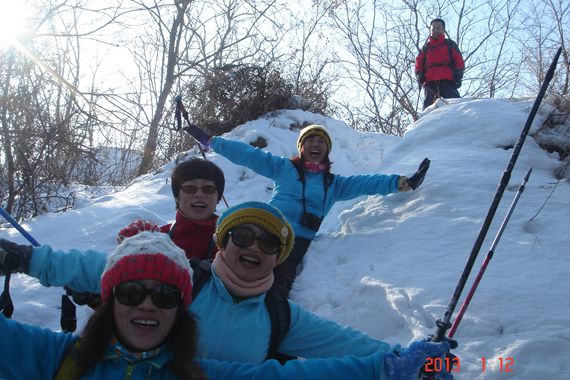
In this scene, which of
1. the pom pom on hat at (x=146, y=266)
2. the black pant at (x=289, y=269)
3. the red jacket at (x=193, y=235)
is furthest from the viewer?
the black pant at (x=289, y=269)

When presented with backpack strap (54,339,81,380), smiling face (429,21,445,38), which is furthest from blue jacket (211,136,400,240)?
smiling face (429,21,445,38)

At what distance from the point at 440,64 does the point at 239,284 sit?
280 inches

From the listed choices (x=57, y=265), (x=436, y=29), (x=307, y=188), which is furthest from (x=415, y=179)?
(x=436, y=29)

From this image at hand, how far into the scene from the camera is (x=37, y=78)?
7.23 meters

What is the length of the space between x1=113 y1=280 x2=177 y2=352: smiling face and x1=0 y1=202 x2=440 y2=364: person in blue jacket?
36 centimetres

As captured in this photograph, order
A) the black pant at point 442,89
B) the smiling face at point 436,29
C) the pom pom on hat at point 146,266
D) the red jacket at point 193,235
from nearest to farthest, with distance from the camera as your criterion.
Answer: the pom pom on hat at point 146,266
the red jacket at point 193,235
the smiling face at point 436,29
the black pant at point 442,89

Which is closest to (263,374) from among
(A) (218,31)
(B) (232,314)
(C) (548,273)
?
(B) (232,314)

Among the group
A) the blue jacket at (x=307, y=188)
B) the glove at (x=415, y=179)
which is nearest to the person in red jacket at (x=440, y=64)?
the glove at (x=415, y=179)

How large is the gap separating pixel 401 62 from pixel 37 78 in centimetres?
1558

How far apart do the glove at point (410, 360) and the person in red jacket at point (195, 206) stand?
1.86 metres

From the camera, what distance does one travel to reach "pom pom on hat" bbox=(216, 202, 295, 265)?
2385mm

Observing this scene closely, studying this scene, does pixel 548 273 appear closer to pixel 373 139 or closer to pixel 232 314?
pixel 232 314

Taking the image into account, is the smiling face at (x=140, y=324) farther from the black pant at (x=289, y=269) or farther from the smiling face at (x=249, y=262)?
the black pant at (x=289, y=269)

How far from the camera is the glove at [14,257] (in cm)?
225
